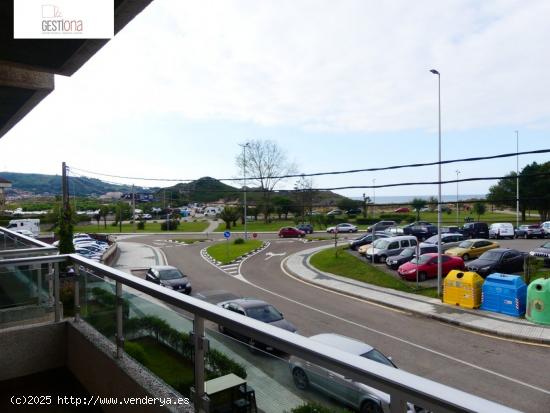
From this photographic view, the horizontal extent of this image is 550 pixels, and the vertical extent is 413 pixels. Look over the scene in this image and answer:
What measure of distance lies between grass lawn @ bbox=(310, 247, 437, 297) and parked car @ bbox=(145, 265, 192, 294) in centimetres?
1001

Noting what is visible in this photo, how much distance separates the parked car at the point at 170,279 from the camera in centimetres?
1938

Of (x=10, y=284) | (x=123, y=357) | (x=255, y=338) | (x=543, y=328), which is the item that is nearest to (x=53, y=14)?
(x=10, y=284)

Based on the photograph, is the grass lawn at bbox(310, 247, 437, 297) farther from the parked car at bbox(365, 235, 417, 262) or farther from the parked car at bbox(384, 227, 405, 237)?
the parked car at bbox(384, 227, 405, 237)

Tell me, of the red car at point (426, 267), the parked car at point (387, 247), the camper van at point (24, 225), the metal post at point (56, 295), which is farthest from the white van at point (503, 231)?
the camper van at point (24, 225)

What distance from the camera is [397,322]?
16.0 metres

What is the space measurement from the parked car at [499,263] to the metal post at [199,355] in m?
22.2

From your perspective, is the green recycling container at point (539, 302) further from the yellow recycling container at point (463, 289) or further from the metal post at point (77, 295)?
the metal post at point (77, 295)

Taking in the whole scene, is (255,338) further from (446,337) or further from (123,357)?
(446,337)

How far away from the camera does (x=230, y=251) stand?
35688mm

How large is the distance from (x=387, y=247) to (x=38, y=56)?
25631 millimetres

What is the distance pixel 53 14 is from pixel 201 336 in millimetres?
3854

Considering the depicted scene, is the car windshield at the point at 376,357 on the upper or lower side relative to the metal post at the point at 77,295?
lower

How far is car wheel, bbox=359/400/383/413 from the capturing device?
1667mm

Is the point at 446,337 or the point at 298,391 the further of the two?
the point at 446,337
